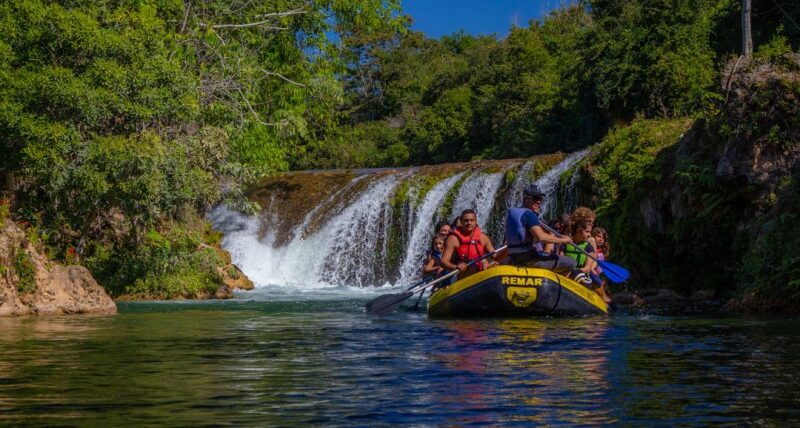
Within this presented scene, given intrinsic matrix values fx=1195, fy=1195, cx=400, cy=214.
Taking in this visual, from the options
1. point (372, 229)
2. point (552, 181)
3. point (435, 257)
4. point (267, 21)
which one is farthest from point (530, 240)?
point (372, 229)

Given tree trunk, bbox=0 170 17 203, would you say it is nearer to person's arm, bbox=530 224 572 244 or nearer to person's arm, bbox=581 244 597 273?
person's arm, bbox=530 224 572 244

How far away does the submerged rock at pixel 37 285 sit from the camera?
627 inches

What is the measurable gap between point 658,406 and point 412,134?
46700 millimetres

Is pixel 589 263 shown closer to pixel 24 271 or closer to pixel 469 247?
pixel 469 247

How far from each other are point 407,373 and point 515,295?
5.93 metres

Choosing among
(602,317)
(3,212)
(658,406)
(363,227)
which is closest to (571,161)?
(363,227)

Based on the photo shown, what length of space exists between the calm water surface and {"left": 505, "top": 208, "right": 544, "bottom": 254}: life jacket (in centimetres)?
96

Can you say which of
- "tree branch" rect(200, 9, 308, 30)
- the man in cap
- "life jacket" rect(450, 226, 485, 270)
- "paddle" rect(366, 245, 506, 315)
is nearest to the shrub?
"paddle" rect(366, 245, 506, 315)

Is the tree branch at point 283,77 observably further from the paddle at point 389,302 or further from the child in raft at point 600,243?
the child in raft at point 600,243

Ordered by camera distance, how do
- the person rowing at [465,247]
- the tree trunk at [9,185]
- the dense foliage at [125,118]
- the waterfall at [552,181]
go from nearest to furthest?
the person rowing at [465,247]
the dense foliage at [125,118]
the tree trunk at [9,185]
the waterfall at [552,181]

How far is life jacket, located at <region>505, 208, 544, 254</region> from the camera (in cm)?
1448

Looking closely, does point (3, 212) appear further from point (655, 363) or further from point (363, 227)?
point (363, 227)

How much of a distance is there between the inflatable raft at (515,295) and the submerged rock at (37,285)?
18.0 feet

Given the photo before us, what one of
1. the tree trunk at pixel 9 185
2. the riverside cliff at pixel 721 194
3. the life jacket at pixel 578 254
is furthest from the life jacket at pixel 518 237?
the tree trunk at pixel 9 185
